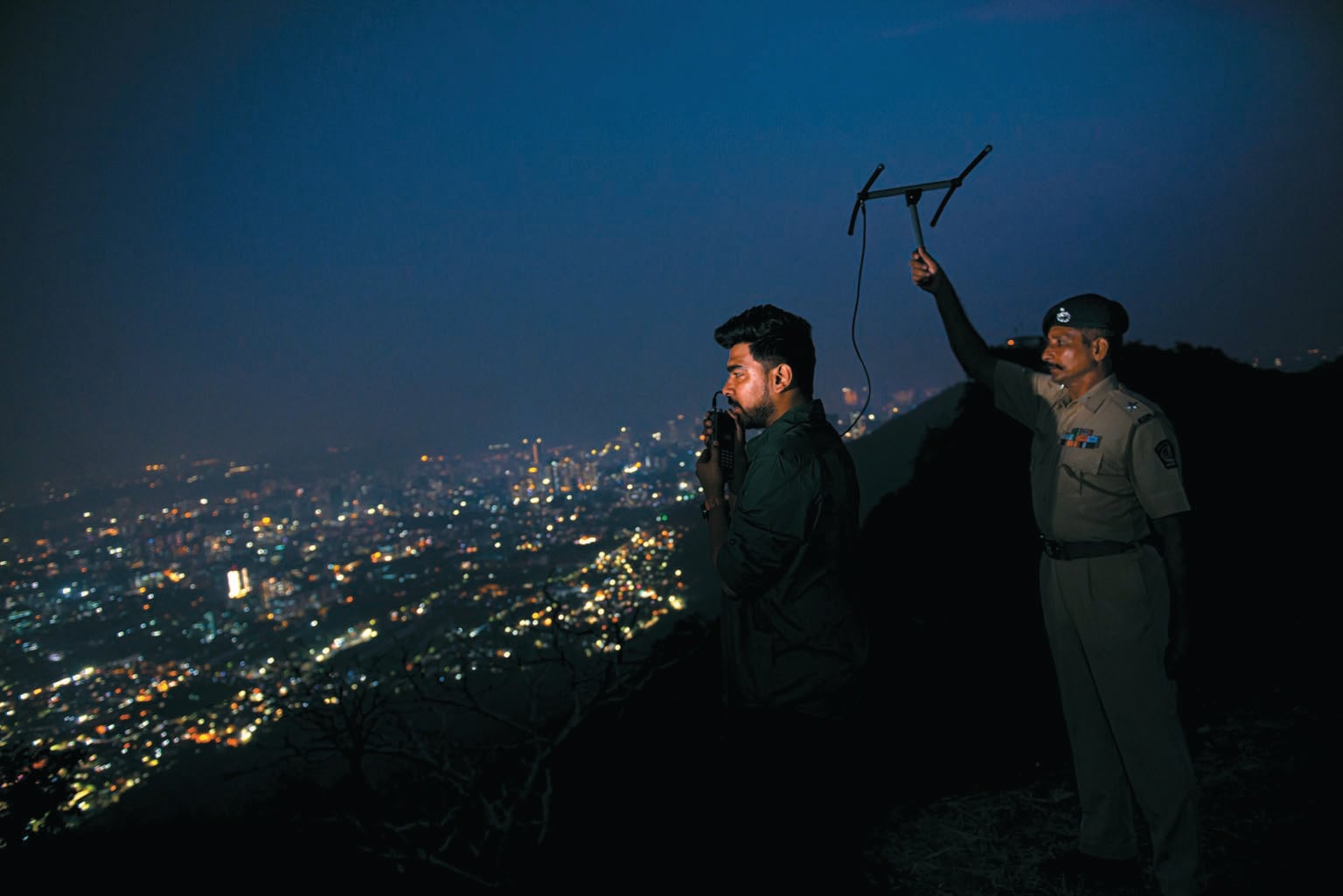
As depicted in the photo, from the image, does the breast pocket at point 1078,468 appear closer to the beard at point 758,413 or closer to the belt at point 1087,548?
the belt at point 1087,548

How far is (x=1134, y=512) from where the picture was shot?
2736 mm

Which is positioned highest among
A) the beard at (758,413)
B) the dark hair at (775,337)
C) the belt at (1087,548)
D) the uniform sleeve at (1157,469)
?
the dark hair at (775,337)

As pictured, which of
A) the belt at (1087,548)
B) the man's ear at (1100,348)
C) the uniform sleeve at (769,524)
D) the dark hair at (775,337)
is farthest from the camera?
the man's ear at (1100,348)

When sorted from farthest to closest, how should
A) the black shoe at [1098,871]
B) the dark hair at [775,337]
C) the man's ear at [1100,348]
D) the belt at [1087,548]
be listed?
the black shoe at [1098,871] → the man's ear at [1100,348] → the belt at [1087,548] → the dark hair at [775,337]

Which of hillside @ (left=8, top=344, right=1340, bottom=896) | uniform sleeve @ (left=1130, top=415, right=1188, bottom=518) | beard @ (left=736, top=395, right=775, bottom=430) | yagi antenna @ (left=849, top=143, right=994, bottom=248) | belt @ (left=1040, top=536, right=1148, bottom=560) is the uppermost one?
yagi antenna @ (left=849, top=143, right=994, bottom=248)

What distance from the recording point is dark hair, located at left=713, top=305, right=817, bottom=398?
218cm

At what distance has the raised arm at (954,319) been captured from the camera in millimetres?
3055

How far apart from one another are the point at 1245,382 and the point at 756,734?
9.68 m

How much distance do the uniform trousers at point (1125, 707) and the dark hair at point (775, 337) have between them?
5.65ft

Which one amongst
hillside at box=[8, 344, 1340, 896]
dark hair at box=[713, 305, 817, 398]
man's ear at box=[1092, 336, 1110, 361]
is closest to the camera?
dark hair at box=[713, 305, 817, 398]

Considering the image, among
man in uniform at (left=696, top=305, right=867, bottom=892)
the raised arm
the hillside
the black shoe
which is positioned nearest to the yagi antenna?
the raised arm

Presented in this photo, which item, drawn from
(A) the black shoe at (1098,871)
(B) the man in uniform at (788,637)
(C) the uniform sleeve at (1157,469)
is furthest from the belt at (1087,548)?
(A) the black shoe at (1098,871)

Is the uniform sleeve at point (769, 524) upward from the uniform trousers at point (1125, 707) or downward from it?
upward

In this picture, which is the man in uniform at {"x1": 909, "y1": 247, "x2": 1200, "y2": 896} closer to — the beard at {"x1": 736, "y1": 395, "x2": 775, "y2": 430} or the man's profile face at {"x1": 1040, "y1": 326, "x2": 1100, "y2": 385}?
the man's profile face at {"x1": 1040, "y1": 326, "x2": 1100, "y2": 385}
